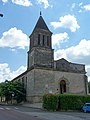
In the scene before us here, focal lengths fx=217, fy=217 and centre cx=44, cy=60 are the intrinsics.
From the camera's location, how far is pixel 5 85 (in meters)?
52.8

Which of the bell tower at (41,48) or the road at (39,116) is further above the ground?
the bell tower at (41,48)

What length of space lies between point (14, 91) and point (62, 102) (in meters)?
20.4

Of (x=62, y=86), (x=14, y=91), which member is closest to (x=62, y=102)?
(x=62, y=86)

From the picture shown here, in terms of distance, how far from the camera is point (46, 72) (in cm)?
4922

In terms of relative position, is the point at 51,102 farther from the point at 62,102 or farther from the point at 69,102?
the point at 69,102

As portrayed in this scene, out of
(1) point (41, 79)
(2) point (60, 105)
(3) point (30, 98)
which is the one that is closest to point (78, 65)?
(1) point (41, 79)

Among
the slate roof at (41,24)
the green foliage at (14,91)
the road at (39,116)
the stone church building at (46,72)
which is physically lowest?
the road at (39,116)

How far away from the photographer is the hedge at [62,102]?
3288 cm

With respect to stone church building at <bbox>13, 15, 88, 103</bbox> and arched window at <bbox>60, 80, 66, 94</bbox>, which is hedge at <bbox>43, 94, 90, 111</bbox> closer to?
stone church building at <bbox>13, 15, 88, 103</bbox>

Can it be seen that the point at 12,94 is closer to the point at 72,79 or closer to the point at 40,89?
the point at 40,89

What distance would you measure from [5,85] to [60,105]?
2275cm

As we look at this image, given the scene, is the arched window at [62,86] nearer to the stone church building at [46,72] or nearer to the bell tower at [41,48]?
the stone church building at [46,72]

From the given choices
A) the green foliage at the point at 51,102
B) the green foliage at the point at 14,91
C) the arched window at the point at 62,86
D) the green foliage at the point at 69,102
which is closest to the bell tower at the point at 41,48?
the arched window at the point at 62,86

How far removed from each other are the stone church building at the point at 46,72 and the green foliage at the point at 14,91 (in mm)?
1599
